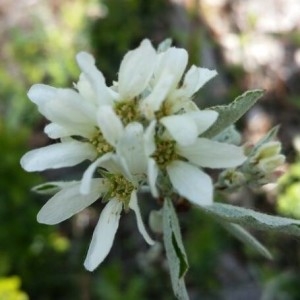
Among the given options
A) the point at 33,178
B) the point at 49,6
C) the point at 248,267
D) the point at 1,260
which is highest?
the point at 49,6

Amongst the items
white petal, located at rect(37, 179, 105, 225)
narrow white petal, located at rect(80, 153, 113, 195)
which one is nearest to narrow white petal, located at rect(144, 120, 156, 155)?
narrow white petal, located at rect(80, 153, 113, 195)

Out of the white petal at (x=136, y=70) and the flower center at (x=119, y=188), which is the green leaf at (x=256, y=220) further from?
the white petal at (x=136, y=70)

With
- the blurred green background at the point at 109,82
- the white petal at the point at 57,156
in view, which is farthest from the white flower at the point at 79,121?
the blurred green background at the point at 109,82

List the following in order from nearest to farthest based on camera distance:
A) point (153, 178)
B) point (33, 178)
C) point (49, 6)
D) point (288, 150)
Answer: point (153, 178) → point (33, 178) → point (288, 150) → point (49, 6)

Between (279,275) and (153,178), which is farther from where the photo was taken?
(279,275)

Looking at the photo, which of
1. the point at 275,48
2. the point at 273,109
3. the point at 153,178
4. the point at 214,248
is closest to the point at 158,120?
the point at 153,178

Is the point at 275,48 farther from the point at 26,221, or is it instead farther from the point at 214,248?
the point at 26,221

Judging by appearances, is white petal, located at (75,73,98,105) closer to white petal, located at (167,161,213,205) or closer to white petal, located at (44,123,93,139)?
white petal, located at (44,123,93,139)
